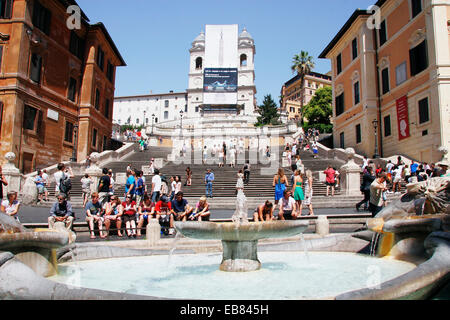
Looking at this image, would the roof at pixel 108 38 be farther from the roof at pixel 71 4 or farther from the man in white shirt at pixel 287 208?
the man in white shirt at pixel 287 208

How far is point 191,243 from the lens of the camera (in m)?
8.93

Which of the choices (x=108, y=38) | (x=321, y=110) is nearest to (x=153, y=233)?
(x=108, y=38)

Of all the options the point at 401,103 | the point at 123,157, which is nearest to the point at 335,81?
the point at 401,103

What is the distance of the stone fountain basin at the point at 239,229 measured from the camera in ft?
18.7

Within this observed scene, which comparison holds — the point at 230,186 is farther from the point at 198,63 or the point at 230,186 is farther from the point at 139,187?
the point at 198,63

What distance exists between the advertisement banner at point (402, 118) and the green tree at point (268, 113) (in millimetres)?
45109

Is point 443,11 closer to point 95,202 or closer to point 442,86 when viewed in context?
point 442,86

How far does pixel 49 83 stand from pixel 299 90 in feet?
298

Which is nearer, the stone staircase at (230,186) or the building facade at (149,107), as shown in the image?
the stone staircase at (230,186)

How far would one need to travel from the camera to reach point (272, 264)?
6.80 metres

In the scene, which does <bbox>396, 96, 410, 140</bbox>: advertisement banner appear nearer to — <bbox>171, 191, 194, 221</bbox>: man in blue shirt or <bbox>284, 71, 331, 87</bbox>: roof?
<bbox>171, 191, 194, 221</bbox>: man in blue shirt

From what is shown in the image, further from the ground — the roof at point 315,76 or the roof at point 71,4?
the roof at point 315,76

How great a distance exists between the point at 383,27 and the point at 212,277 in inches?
1107

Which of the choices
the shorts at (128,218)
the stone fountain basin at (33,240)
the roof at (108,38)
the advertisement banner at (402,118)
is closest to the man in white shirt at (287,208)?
the shorts at (128,218)
